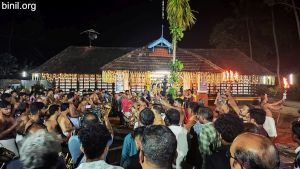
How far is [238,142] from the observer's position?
2.99 metres

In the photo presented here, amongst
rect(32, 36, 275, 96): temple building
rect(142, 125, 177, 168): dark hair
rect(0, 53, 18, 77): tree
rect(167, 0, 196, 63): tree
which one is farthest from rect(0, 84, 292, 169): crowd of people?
rect(0, 53, 18, 77): tree

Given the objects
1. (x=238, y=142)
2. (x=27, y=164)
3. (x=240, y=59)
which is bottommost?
(x=27, y=164)

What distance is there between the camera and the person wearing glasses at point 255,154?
9.04 feet

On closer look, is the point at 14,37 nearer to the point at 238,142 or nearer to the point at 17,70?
the point at 17,70

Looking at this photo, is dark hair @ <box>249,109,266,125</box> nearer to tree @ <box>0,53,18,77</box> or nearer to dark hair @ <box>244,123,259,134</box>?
dark hair @ <box>244,123,259,134</box>

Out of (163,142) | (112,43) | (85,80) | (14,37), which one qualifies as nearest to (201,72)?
(85,80)

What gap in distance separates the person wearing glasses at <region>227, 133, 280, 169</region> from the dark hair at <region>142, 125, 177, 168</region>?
21.4 inches

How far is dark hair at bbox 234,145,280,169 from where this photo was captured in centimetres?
275

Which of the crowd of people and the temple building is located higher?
the temple building

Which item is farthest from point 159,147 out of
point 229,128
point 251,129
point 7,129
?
point 7,129

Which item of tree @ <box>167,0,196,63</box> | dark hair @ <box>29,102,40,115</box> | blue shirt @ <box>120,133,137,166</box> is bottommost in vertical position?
blue shirt @ <box>120,133,137,166</box>

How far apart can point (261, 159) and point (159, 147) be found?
2.74 ft

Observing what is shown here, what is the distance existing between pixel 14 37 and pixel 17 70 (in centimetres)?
1154

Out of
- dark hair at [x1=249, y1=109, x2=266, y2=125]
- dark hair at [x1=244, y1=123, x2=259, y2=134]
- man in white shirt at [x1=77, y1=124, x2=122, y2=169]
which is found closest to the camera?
man in white shirt at [x1=77, y1=124, x2=122, y2=169]
